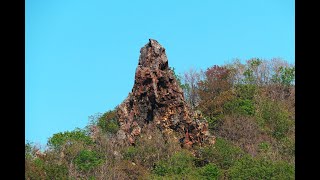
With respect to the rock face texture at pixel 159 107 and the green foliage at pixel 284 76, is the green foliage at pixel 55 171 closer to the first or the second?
the rock face texture at pixel 159 107

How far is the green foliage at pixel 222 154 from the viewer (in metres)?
28.3

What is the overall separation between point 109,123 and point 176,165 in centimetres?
823

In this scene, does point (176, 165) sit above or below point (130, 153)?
below

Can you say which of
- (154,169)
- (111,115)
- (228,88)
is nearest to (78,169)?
(154,169)

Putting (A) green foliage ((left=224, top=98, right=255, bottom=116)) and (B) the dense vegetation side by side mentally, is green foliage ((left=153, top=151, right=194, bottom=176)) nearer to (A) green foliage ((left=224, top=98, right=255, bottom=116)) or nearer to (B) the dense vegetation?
(B) the dense vegetation

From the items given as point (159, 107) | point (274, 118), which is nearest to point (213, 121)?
point (274, 118)

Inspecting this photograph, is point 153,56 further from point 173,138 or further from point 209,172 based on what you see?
→ point 209,172

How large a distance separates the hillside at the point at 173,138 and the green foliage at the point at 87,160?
0.14ft

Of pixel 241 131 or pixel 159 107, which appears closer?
pixel 159 107

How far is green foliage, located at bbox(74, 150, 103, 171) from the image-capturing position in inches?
1033

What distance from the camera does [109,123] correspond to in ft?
114

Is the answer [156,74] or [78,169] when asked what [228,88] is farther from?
[78,169]
